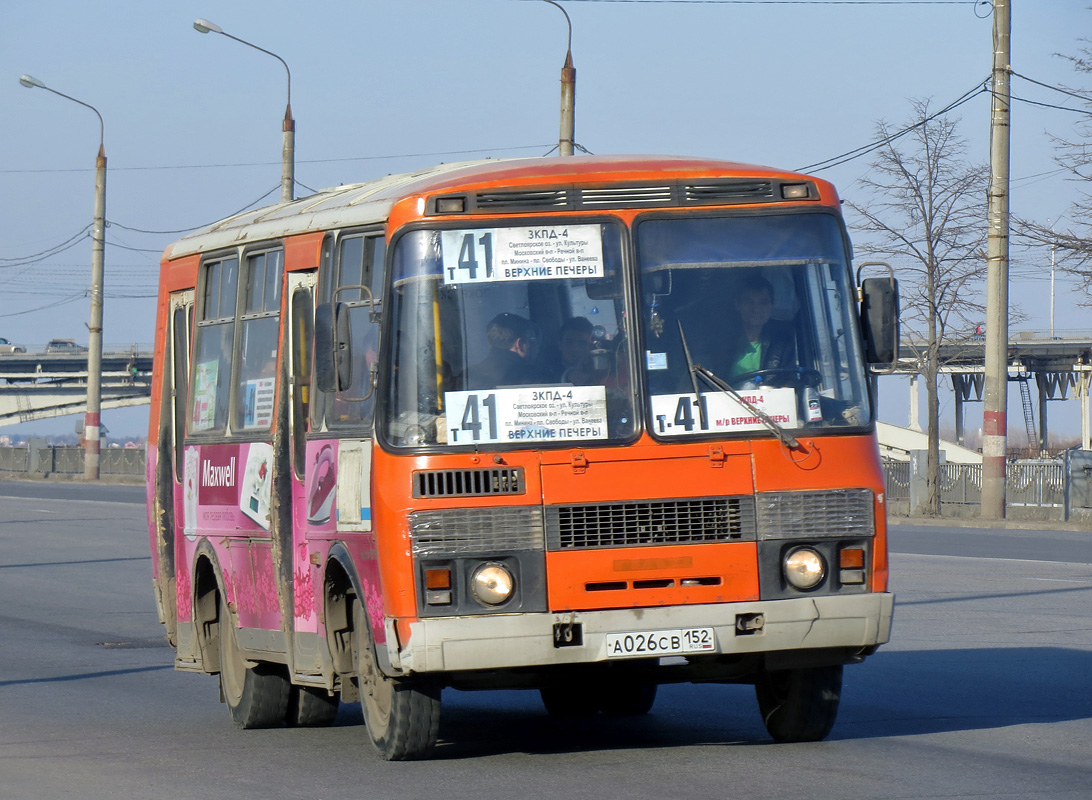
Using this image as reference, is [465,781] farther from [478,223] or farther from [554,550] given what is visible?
[478,223]

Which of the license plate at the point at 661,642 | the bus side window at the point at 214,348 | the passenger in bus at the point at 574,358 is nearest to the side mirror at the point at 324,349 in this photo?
the passenger in bus at the point at 574,358

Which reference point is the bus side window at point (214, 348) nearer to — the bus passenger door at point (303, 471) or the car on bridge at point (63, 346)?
the bus passenger door at point (303, 471)

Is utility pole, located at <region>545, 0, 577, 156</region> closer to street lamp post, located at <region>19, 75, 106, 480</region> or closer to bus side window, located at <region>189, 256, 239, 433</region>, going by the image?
bus side window, located at <region>189, 256, 239, 433</region>

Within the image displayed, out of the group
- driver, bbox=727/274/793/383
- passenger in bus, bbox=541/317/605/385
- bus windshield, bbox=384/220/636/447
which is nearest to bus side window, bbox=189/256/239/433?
bus windshield, bbox=384/220/636/447

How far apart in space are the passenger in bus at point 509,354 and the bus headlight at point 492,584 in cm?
78

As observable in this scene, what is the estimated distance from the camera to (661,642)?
24.5 ft

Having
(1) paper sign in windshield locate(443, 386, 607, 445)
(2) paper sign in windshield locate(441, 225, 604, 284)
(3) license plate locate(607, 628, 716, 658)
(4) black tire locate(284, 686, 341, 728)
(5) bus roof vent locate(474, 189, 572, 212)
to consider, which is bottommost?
(4) black tire locate(284, 686, 341, 728)

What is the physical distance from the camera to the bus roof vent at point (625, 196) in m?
7.89

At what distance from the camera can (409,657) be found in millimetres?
7359

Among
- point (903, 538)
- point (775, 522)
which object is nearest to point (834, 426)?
point (775, 522)

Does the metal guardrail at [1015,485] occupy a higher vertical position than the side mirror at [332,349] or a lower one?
lower

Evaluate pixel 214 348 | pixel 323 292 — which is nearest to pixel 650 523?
pixel 323 292

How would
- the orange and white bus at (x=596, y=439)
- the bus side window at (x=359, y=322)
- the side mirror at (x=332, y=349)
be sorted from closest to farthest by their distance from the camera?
1. the orange and white bus at (x=596, y=439)
2. the side mirror at (x=332, y=349)
3. the bus side window at (x=359, y=322)

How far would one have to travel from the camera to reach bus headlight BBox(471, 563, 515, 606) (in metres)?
7.42
